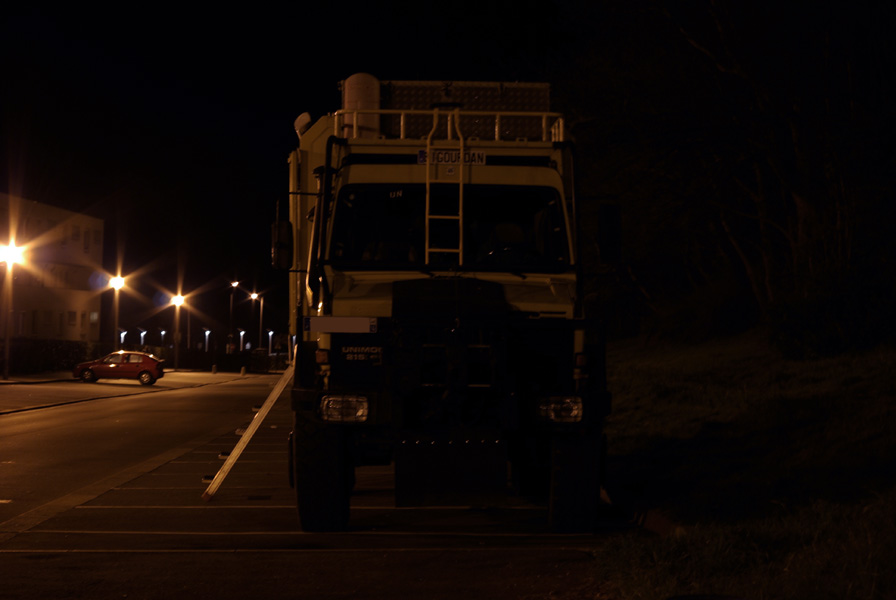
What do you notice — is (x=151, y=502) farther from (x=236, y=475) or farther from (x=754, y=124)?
(x=754, y=124)

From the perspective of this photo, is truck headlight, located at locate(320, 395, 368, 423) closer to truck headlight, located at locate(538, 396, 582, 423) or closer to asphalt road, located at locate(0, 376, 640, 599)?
asphalt road, located at locate(0, 376, 640, 599)

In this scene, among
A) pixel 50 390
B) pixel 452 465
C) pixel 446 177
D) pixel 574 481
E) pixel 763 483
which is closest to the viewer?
pixel 452 465

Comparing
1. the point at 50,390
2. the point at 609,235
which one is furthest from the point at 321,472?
the point at 50,390

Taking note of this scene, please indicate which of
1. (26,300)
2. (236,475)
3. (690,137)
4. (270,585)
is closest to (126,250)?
(26,300)

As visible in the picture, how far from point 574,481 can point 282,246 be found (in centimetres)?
334

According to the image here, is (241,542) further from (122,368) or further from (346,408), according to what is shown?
(122,368)

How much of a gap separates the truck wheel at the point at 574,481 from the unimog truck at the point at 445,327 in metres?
0.01

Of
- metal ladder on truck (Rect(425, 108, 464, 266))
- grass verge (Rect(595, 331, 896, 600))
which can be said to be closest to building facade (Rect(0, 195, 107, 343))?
grass verge (Rect(595, 331, 896, 600))

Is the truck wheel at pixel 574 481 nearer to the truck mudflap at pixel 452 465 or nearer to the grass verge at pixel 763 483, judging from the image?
the grass verge at pixel 763 483

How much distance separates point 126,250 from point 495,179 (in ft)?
319

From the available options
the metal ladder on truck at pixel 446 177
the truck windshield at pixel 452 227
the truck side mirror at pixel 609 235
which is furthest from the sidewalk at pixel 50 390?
the truck side mirror at pixel 609 235

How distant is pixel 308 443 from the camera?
8195 millimetres

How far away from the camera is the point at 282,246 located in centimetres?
934

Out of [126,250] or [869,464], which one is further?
[126,250]
